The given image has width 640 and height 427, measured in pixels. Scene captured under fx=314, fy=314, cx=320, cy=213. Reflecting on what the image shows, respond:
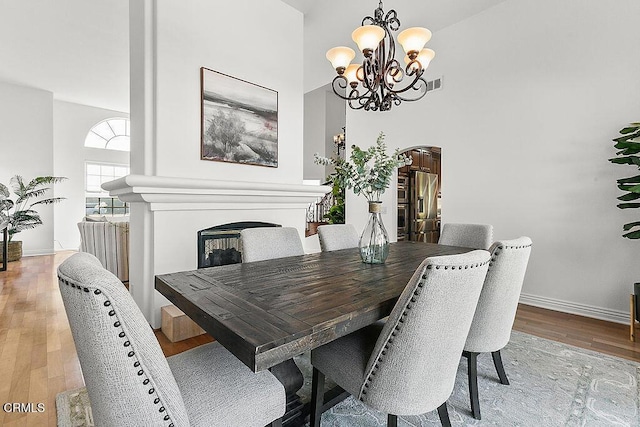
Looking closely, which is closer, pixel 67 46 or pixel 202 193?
pixel 202 193

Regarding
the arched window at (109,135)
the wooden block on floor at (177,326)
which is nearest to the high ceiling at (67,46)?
the arched window at (109,135)

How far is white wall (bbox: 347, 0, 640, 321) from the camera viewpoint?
298cm

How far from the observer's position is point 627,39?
2918mm

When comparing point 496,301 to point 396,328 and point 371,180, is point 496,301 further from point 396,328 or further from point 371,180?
point 371,180

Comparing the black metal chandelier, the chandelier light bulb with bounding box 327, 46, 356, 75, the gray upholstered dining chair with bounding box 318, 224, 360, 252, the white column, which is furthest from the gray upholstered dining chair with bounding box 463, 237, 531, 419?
the white column

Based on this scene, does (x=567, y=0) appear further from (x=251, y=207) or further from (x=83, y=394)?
(x=83, y=394)

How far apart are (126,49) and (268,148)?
3075 mm

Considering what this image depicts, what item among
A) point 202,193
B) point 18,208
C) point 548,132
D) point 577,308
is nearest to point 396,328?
point 202,193

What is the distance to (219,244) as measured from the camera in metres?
3.15

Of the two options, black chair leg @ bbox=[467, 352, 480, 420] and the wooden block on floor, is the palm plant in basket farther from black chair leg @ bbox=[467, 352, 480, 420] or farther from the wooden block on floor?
the wooden block on floor

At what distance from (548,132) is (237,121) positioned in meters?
3.28

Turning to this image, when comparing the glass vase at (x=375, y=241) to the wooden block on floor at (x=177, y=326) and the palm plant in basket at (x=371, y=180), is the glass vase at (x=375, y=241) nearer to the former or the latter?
the palm plant in basket at (x=371, y=180)

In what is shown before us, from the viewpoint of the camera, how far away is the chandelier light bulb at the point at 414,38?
2285 mm

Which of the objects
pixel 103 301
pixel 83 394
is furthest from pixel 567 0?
pixel 83 394
